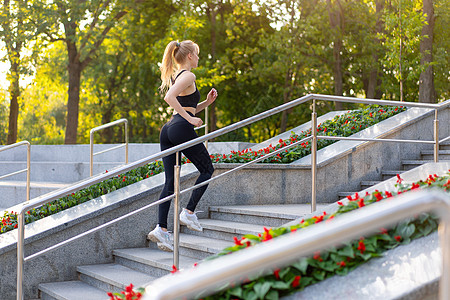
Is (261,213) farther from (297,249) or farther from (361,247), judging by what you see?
(297,249)

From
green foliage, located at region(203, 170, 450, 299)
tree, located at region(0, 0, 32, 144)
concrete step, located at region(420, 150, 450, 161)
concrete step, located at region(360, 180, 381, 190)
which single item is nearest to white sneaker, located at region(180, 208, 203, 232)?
green foliage, located at region(203, 170, 450, 299)

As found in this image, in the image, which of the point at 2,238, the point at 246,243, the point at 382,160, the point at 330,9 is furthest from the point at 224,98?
the point at 246,243

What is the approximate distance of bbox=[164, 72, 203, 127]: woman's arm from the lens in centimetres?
500

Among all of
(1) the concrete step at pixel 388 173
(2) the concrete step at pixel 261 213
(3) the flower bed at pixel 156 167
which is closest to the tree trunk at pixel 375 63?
(3) the flower bed at pixel 156 167

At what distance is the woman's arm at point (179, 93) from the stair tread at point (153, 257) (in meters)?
Answer: 1.37

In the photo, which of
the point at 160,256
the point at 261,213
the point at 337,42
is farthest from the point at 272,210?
the point at 337,42

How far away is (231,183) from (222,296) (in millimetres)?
3974

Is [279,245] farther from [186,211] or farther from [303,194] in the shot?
[303,194]

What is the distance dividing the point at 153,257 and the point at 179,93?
1714mm

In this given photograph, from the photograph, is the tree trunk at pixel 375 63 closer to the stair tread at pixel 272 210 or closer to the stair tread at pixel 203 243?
the stair tread at pixel 272 210

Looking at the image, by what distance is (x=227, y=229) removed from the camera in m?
5.74

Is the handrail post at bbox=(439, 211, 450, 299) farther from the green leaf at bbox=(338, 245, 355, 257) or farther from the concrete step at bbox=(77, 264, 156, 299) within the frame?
the concrete step at bbox=(77, 264, 156, 299)

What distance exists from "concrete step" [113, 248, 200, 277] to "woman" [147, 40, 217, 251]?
193 mm

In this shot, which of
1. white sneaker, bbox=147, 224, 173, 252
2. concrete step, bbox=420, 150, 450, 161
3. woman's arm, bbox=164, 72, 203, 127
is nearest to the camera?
woman's arm, bbox=164, 72, 203, 127
